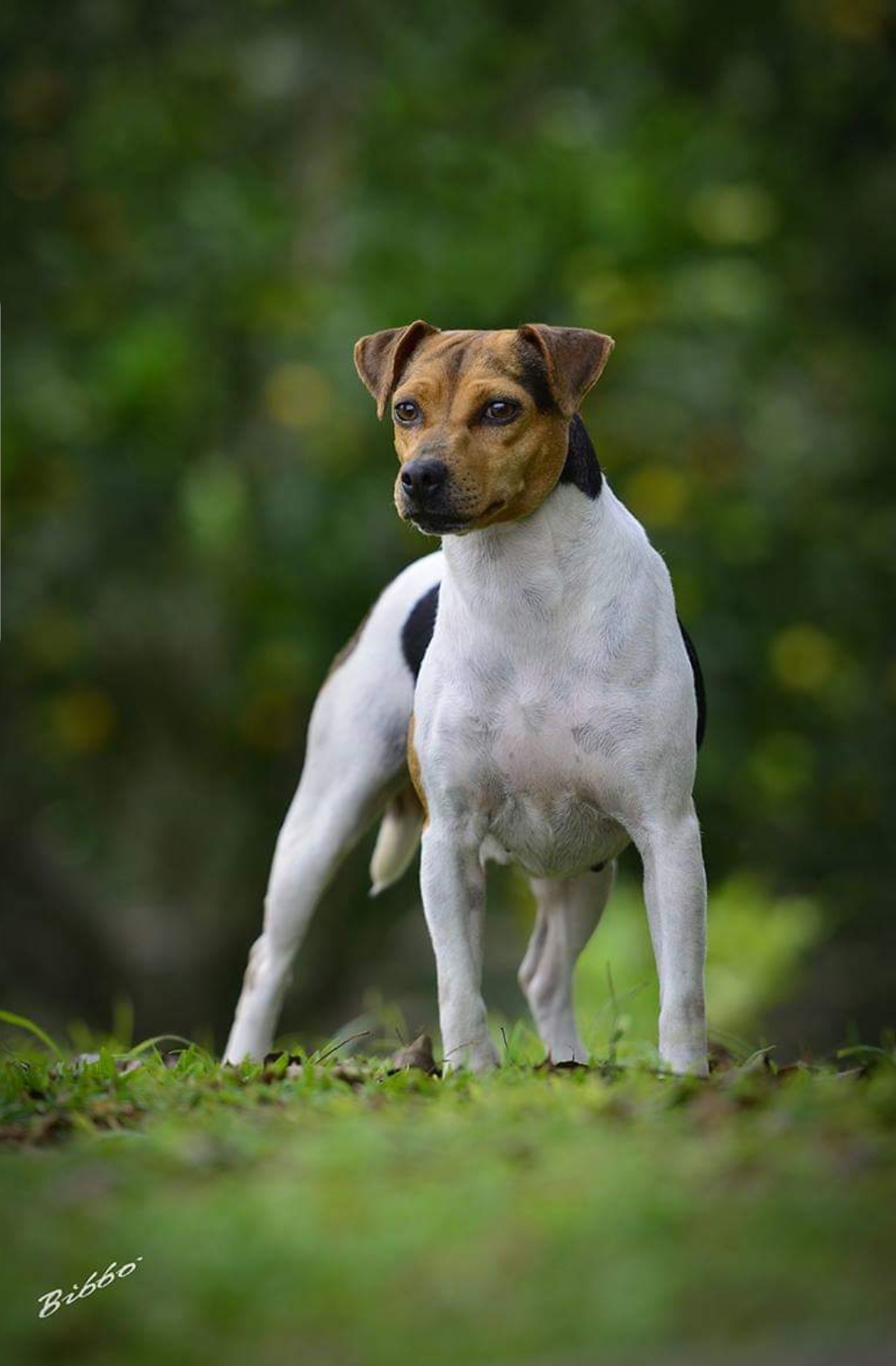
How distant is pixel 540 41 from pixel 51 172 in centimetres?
371

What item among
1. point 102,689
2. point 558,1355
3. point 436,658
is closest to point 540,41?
point 102,689

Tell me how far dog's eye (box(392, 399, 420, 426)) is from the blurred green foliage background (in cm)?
751

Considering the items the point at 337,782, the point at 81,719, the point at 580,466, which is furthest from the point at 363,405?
the point at 580,466

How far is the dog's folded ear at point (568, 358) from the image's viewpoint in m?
5.90

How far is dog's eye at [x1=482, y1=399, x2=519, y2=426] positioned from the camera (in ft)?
18.9

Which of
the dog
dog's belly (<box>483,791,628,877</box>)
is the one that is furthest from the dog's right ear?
dog's belly (<box>483,791,628,877</box>)

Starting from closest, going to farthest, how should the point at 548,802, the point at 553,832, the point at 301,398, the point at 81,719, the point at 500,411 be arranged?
the point at 500,411, the point at 548,802, the point at 553,832, the point at 301,398, the point at 81,719

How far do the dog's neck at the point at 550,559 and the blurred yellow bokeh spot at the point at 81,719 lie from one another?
8889mm

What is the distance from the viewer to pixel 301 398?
13961 mm

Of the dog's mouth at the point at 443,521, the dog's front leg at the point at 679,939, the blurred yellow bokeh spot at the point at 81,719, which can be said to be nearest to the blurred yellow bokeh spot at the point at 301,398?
the blurred yellow bokeh spot at the point at 81,719

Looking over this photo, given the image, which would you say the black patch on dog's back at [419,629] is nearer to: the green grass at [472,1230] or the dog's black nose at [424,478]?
the dog's black nose at [424,478]

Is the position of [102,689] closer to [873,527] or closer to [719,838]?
[719,838]
